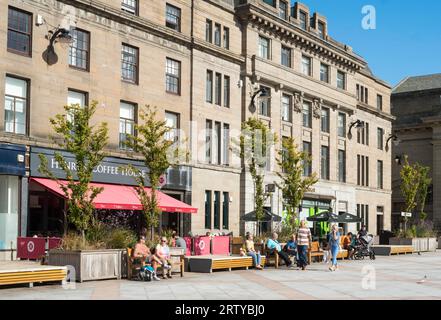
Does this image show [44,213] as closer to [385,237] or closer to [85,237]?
[85,237]

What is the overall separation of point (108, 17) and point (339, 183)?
25.2 m

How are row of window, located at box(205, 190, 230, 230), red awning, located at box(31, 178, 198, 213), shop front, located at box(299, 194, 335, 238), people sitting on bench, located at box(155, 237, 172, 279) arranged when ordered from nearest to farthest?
1. people sitting on bench, located at box(155, 237, 172, 279)
2. red awning, located at box(31, 178, 198, 213)
3. row of window, located at box(205, 190, 230, 230)
4. shop front, located at box(299, 194, 335, 238)

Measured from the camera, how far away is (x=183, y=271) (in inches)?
925

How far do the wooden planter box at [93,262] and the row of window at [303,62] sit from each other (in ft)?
79.8

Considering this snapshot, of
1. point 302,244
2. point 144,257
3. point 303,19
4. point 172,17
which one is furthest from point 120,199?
point 303,19

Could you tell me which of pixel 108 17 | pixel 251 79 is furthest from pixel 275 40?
pixel 108 17

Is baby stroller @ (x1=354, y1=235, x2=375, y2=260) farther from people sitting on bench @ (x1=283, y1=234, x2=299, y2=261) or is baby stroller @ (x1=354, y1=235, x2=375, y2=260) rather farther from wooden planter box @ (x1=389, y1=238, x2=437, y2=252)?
wooden planter box @ (x1=389, y1=238, x2=437, y2=252)

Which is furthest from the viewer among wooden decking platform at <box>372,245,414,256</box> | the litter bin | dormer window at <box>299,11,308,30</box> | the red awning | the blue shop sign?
the litter bin

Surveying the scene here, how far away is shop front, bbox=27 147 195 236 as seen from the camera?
28625 millimetres

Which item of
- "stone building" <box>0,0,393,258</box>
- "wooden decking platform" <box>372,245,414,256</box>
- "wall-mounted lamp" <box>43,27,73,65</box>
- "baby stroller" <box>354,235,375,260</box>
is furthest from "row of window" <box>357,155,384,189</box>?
"wall-mounted lamp" <box>43,27,73,65</box>

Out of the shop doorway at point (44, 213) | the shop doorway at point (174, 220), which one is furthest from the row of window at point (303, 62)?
the shop doorway at point (44, 213)

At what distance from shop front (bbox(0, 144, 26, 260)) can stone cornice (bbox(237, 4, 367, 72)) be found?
18577mm

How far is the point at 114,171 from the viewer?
32438 millimetres

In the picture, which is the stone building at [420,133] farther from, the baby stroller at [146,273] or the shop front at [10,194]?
the baby stroller at [146,273]
